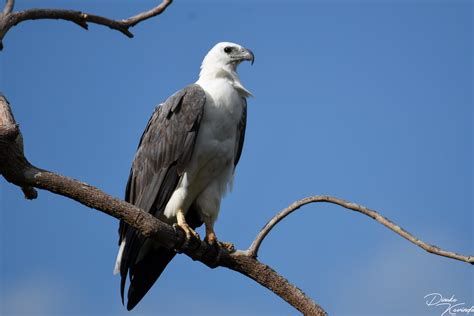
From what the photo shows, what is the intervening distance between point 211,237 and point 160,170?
84 centimetres

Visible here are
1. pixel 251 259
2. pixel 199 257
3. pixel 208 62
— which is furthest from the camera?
pixel 208 62

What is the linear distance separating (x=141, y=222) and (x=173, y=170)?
1.53 metres

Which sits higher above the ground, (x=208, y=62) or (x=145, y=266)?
(x=208, y=62)

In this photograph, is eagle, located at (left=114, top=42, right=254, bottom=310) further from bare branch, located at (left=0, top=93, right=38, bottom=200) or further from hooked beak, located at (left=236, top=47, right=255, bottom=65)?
bare branch, located at (left=0, top=93, right=38, bottom=200)

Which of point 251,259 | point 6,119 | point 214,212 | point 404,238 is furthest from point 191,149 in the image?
point 404,238

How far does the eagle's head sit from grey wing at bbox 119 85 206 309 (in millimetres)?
633

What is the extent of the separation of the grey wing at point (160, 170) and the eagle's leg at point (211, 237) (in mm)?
427

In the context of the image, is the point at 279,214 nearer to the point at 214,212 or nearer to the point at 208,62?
the point at 214,212

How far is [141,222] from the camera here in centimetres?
474

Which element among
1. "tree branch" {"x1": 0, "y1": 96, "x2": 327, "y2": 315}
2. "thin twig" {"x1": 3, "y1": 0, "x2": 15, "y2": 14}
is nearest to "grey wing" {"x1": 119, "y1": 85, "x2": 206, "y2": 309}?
"tree branch" {"x1": 0, "y1": 96, "x2": 327, "y2": 315}

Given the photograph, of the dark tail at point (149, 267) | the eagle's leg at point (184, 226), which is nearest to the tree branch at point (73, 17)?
the eagle's leg at point (184, 226)

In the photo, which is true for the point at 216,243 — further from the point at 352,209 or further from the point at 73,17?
the point at 73,17

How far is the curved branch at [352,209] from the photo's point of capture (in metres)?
4.38

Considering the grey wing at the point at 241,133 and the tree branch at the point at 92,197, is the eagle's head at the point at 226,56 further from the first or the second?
the tree branch at the point at 92,197
